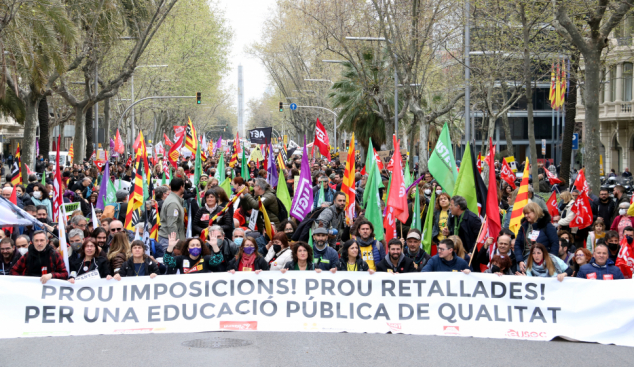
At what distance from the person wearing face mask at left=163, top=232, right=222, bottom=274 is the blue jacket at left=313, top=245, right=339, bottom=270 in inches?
41.3

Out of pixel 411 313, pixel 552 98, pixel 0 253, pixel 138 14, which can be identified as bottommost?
pixel 411 313

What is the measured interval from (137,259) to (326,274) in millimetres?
2053

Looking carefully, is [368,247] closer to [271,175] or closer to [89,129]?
[271,175]

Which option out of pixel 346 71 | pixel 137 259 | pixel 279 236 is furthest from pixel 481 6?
pixel 346 71

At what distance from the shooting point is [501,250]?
28.8 ft

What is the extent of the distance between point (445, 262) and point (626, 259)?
275 cm

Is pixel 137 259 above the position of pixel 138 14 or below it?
below

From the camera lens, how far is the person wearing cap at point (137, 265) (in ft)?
28.0

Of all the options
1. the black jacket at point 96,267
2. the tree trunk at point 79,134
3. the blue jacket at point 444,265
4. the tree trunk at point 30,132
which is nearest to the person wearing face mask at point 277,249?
the blue jacket at point 444,265

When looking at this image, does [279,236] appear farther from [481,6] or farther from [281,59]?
[281,59]

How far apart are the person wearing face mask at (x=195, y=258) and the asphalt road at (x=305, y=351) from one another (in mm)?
787

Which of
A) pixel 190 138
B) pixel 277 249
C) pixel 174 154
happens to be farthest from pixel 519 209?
pixel 190 138

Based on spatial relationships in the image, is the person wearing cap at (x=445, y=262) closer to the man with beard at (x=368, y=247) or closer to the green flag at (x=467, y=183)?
the man with beard at (x=368, y=247)

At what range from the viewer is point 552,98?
2992 centimetres
